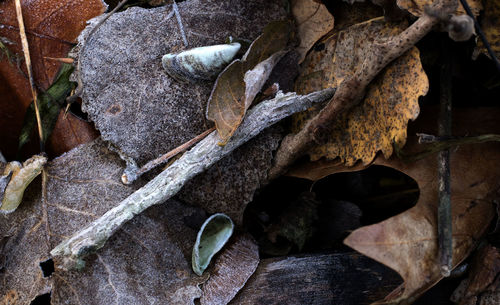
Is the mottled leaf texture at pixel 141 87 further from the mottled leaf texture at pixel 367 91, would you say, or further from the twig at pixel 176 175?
the mottled leaf texture at pixel 367 91

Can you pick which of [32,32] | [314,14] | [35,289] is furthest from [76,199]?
[314,14]

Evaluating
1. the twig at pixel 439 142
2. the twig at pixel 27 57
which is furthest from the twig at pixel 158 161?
the twig at pixel 439 142

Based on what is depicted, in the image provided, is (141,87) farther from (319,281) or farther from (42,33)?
(319,281)

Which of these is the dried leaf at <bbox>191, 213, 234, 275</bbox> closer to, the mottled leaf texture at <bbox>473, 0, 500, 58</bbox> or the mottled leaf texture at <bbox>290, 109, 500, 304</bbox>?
the mottled leaf texture at <bbox>290, 109, 500, 304</bbox>

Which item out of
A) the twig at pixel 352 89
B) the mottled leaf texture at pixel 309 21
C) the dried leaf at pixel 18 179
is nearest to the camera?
the twig at pixel 352 89

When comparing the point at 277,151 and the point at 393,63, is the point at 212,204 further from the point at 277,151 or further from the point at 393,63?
the point at 393,63

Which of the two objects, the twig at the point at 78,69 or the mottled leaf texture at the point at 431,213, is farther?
the twig at the point at 78,69

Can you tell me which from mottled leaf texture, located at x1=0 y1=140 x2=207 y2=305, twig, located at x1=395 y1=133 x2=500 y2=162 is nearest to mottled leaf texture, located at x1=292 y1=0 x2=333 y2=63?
twig, located at x1=395 y1=133 x2=500 y2=162
